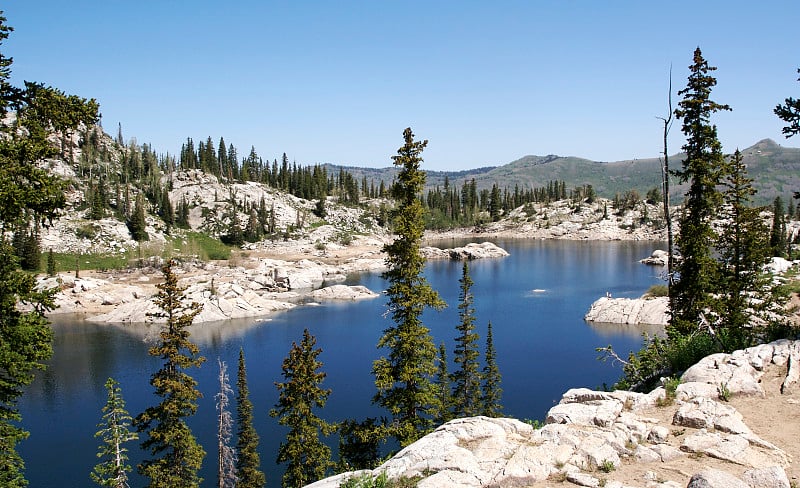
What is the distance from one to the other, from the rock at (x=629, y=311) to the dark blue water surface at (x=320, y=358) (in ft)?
9.27

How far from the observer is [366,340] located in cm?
7412

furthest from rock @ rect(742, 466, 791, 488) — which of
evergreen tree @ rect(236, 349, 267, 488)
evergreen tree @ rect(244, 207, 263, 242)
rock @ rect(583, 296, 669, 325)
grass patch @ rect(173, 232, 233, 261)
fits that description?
evergreen tree @ rect(244, 207, 263, 242)

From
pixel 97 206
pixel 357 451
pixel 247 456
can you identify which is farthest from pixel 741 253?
pixel 97 206

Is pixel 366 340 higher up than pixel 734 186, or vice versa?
pixel 734 186

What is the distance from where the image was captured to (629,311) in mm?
78312

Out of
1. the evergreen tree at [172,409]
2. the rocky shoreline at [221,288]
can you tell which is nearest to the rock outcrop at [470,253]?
the rocky shoreline at [221,288]

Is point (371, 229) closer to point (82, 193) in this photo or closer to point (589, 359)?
point (82, 193)

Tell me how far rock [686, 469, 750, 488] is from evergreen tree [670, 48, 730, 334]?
2150 centimetres

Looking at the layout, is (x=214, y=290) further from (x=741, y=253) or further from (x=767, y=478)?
(x=767, y=478)

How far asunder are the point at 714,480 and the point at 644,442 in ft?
8.80

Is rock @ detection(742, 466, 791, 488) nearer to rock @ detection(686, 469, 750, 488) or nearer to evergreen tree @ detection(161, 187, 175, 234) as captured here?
rock @ detection(686, 469, 750, 488)

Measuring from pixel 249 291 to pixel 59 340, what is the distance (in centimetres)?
3195

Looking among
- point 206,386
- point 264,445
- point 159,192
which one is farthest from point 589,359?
point 159,192

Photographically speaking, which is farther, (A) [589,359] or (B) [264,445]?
(A) [589,359]
